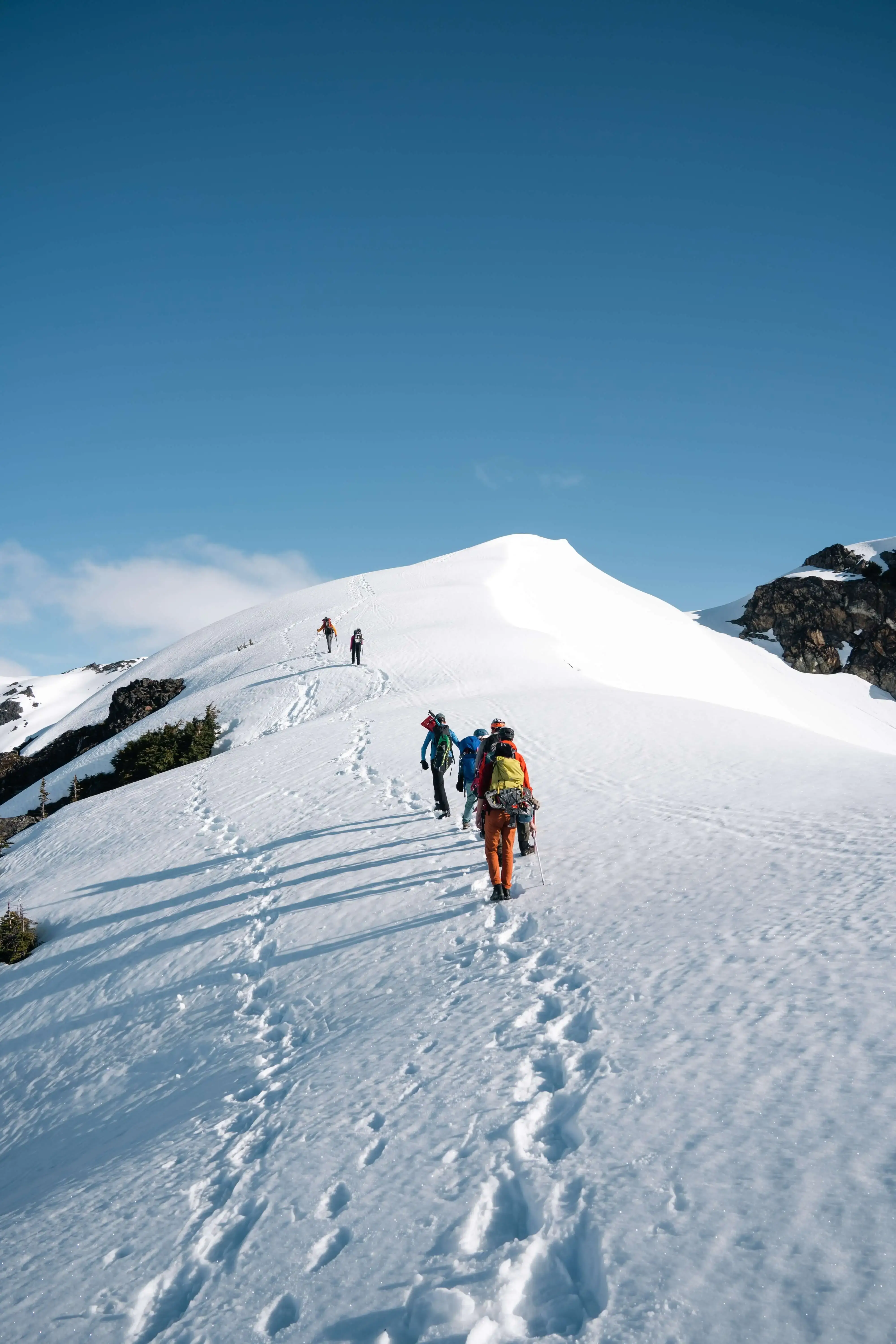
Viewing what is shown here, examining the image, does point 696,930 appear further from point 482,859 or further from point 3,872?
point 3,872

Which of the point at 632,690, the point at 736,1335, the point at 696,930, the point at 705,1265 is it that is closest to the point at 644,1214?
the point at 705,1265

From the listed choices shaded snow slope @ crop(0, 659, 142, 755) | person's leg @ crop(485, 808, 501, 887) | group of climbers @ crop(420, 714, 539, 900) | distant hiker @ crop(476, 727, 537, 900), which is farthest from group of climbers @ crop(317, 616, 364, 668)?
shaded snow slope @ crop(0, 659, 142, 755)

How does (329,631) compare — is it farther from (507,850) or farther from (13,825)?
(507,850)

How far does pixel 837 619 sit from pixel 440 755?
80.7 m

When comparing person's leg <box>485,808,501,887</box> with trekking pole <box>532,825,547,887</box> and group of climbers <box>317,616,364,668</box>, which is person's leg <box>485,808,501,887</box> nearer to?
trekking pole <box>532,825,547,887</box>

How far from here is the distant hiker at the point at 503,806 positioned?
823 cm

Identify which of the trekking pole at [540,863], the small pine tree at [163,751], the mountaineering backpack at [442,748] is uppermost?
the small pine tree at [163,751]

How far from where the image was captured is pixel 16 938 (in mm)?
10641

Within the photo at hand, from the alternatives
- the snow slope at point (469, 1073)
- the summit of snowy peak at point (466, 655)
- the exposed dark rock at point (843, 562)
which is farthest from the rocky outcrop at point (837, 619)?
the snow slope at point (469, 1073)

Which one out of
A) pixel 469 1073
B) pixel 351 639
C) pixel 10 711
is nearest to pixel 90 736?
pixel 351 639

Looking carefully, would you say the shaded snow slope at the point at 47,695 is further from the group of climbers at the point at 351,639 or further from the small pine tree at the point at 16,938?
the small pine tree at the point at 16,938

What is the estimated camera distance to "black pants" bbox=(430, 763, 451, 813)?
12281 mm

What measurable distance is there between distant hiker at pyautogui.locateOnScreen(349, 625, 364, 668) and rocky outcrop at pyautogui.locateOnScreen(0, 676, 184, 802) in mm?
10191

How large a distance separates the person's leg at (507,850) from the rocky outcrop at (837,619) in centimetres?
7492
